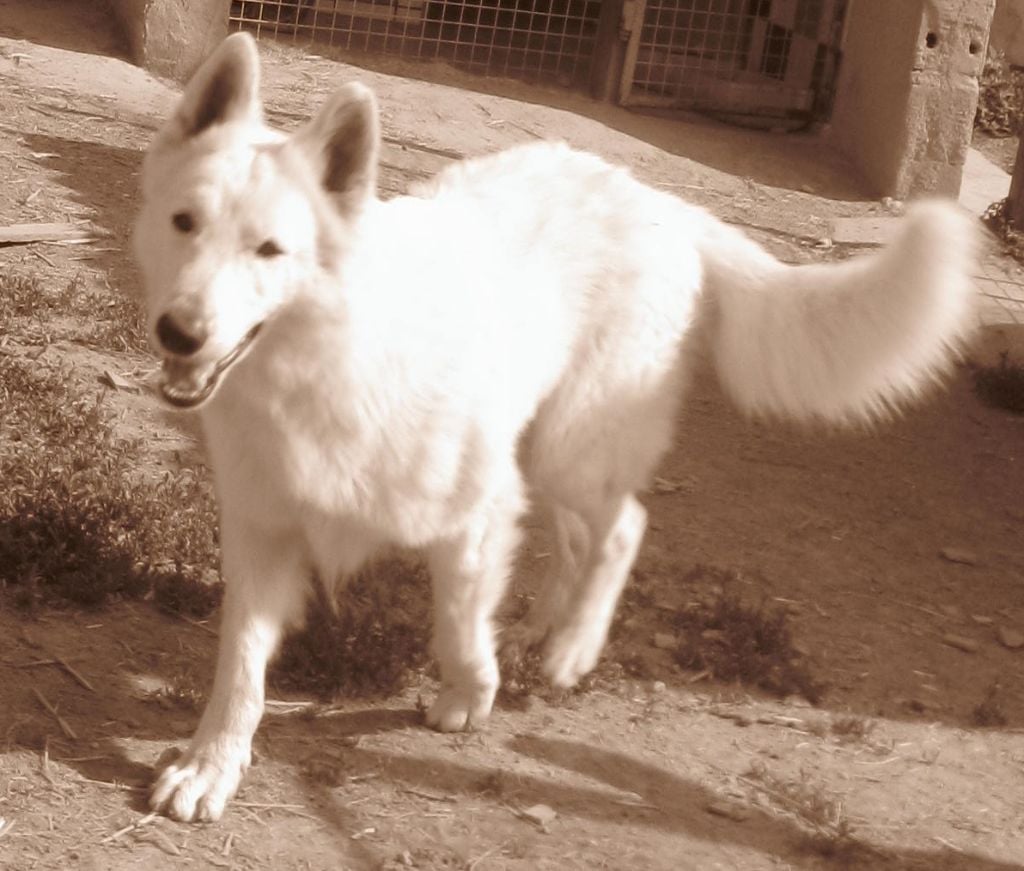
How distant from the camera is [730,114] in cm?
947

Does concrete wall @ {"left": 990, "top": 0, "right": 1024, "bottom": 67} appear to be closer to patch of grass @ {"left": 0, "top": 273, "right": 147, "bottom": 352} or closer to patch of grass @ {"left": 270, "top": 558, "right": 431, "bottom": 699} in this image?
patch of grass @ {"left": 0, "top": 273, "right": 147, "bottom": 352}

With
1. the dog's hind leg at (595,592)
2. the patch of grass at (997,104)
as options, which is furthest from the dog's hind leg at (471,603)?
the patch of grass at (997,104)

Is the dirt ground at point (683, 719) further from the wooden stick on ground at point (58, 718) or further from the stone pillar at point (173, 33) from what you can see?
the stone pillar at point (173, 33)

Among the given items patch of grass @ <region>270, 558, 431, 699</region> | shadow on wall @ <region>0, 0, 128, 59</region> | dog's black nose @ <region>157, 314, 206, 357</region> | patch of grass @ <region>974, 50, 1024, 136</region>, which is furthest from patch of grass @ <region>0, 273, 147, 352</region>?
patch of grass @ <region>974, 50, 1024, 136</region>

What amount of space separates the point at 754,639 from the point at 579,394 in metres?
0.96

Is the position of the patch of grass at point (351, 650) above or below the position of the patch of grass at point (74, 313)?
below

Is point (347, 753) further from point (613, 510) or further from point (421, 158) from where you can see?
point (421, 158)

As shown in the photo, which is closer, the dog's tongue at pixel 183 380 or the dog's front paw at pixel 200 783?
the dog's tongue at pixel 183 380

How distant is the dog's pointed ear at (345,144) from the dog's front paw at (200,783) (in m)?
1.22

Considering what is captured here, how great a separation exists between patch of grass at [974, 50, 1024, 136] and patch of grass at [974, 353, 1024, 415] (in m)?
4.77

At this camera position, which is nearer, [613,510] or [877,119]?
[613,510]

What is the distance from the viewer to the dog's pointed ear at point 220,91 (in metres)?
3.04

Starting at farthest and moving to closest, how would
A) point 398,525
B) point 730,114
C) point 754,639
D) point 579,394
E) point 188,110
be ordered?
point 730,114
point 754,639
point 579,394
point 398,525
point 188,110

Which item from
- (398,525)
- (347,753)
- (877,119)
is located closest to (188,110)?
(398,525)
